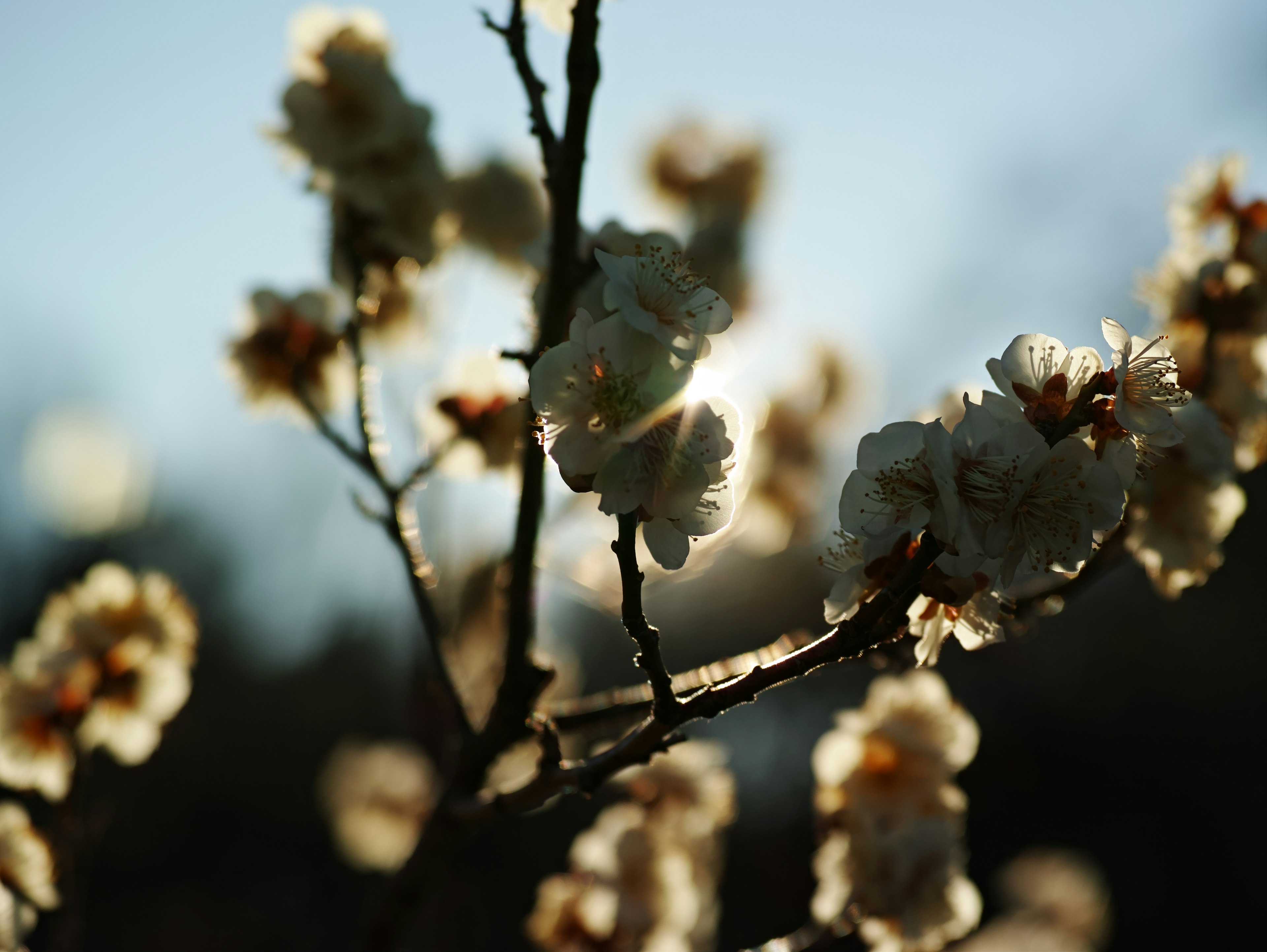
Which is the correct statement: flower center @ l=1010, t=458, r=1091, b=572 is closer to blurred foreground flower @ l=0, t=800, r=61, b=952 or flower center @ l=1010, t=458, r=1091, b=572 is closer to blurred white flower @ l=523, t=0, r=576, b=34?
blurred white flower @ l=523, t=0, r=576, b=34

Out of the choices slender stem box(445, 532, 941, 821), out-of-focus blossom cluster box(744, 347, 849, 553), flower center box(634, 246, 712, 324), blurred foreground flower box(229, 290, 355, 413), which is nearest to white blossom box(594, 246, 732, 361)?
flower center box(634, 246, 712, 324)

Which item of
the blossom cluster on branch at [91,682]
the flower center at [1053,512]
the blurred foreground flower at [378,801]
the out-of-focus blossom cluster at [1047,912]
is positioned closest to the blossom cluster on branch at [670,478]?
the flower center at [1053,512]

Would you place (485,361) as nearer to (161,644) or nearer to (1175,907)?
(161,644)

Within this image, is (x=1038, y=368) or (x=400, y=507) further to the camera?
(x=400, y=507)

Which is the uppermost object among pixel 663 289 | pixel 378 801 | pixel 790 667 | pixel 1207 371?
pixel 663 289

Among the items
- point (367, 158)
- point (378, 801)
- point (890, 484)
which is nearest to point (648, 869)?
point (890, 484)

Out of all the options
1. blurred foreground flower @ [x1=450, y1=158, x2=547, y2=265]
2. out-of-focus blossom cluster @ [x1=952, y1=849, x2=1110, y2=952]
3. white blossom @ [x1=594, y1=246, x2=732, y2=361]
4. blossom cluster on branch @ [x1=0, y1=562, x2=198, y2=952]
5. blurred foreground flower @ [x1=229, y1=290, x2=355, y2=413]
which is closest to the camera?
white blossom @ [x1=594, y1=246, x2=732, y2=361]

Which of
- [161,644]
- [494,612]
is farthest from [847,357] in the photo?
[161,644]

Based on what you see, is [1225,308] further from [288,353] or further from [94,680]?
[94,680]
